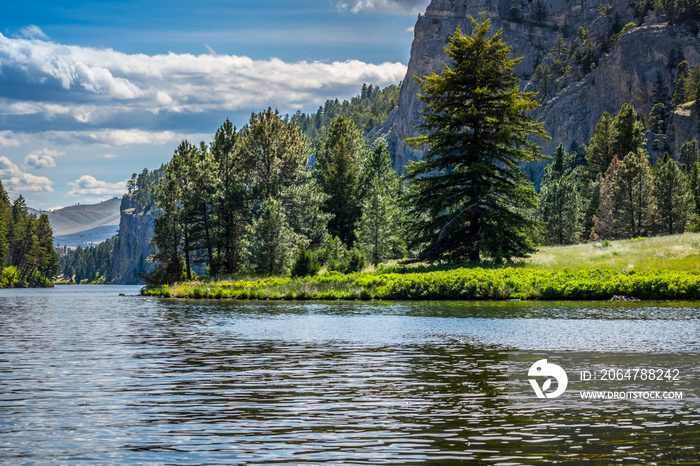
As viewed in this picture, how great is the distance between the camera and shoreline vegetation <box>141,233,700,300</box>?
35281mm

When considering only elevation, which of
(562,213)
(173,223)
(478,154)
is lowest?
(173,223)

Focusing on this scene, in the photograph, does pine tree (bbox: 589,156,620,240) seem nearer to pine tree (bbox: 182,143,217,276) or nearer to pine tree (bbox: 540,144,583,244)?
pine tree (bbox: 540,144,583,244)

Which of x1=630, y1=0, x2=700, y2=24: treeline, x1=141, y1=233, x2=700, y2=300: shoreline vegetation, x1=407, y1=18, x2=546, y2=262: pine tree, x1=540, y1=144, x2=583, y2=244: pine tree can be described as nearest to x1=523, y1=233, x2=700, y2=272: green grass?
x1=141, y1=233, x2=700, y2=300: shoreline vegetation

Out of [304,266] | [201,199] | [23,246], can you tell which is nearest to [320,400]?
[304,266]

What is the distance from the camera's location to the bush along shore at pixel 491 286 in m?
34.8

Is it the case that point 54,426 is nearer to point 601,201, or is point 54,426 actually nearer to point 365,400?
point 365,400

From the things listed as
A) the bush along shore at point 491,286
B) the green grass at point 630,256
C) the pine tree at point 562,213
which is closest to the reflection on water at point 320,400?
the bush along shore at point 491,286

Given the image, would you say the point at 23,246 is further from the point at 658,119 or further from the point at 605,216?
the point at 658,119

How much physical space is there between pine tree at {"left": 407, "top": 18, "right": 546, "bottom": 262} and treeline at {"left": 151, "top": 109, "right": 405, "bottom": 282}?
16.1 meters

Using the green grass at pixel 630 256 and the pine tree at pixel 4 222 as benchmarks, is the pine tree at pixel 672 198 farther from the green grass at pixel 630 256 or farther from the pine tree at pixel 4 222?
the pine tree at pixel 4 222

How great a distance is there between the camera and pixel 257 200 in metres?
78.3

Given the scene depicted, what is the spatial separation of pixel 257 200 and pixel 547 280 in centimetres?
4773

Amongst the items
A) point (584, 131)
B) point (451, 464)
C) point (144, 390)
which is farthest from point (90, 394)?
point (584, 131)

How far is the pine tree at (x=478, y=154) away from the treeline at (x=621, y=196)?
2236 cm
